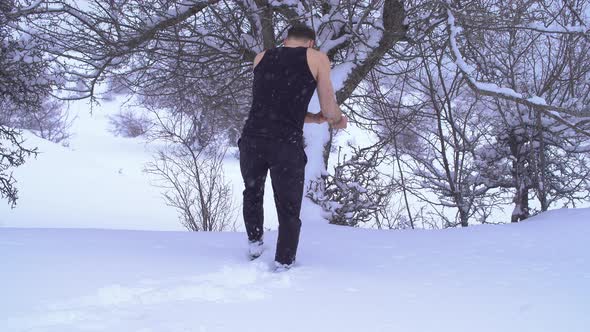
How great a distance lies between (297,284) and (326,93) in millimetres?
1039

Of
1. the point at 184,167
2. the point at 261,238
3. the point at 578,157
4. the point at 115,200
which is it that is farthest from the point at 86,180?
the point at 261,238

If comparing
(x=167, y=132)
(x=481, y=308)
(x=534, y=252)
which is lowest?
(x=481, y=308)

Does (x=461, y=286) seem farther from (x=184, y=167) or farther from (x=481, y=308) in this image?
(x=184, y=167)

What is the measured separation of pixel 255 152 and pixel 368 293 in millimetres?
978

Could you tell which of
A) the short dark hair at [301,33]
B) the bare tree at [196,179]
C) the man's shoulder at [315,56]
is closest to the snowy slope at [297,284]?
the man's shoulder at [315,56]

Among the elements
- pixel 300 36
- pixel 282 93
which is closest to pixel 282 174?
pixel 282 93

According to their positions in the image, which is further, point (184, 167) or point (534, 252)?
point (184, 167)

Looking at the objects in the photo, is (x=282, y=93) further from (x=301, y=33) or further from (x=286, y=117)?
(x=301, y=33)

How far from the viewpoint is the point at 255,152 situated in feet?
8.94

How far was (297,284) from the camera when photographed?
2.47 meters

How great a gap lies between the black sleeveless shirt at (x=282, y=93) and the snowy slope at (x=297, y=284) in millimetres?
777

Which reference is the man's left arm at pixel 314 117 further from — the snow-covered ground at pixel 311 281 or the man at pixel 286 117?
the snow-covered ground at pixel 311 281

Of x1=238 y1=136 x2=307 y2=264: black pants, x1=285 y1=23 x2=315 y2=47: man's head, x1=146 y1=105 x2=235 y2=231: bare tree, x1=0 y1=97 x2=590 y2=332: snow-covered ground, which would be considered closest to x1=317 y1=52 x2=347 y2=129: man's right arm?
x1=285 y1=23 x2=315 y2=47: man's head

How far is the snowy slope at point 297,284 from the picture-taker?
1.97m
